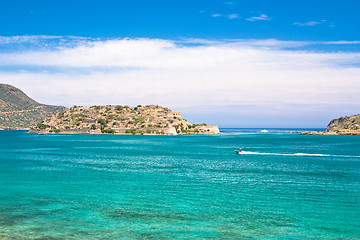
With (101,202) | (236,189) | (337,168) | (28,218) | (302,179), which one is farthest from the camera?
(337,168)

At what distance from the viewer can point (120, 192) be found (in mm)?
35312

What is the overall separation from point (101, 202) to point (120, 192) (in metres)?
4.48

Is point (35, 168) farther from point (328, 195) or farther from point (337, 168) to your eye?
point (337, 168)

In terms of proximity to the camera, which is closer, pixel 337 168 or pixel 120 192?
pixel 120 192

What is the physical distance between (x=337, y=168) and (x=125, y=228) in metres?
41.8

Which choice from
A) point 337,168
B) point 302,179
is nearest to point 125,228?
point 302,179

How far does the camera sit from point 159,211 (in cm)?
2770

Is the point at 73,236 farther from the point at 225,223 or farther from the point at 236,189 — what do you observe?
the point at 236,189

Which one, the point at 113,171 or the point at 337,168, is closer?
the point at 113,171

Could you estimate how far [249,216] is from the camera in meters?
26.5

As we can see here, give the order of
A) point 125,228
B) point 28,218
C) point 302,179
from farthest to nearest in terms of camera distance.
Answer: point 302,179, point 28,218, point 125,228

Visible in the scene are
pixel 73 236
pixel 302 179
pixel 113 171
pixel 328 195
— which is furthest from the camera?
pixel 113 171

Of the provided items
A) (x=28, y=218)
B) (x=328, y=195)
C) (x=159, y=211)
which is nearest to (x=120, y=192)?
(x=159, y=211)

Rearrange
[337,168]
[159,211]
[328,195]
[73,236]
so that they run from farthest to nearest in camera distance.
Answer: [337,168] → [328,195] → [159,211] → [73,236]
